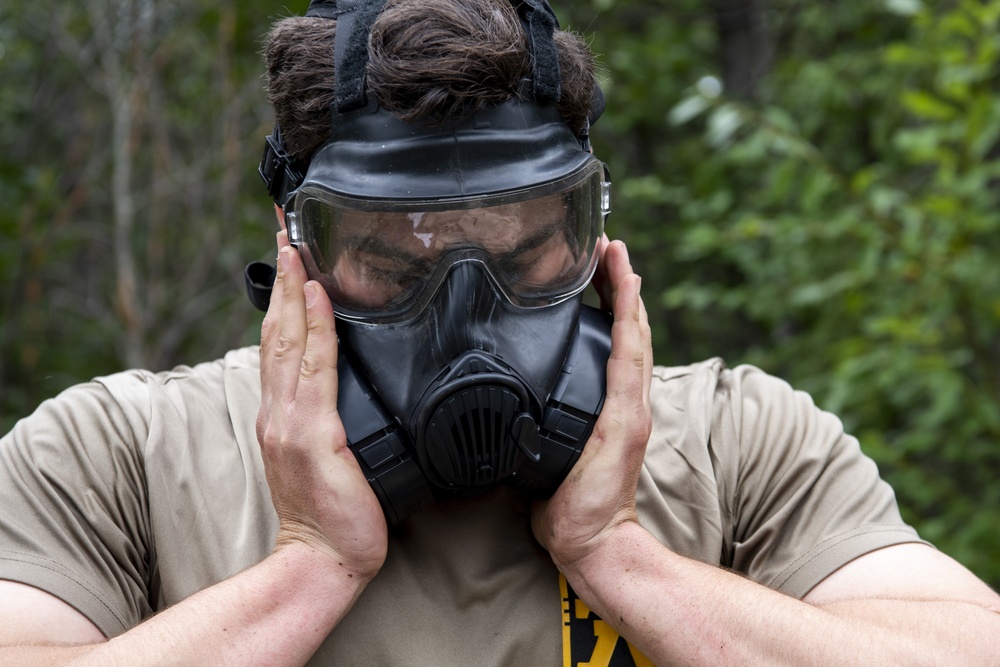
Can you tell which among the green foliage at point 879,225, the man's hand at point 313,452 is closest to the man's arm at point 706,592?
the man's hand at point 313,452

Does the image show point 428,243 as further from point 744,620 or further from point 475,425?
point 744,620

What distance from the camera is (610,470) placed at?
1853 millimetres

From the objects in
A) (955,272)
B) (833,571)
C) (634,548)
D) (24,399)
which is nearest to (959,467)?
(955,272)

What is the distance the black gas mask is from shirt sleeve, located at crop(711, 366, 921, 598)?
0.36 metres

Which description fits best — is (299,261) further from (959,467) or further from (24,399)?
(24,399)

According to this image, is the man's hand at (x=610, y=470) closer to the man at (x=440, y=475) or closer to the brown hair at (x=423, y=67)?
the man at (x=440, y=475)

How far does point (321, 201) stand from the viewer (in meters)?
1.90

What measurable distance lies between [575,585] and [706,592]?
24 centimetres

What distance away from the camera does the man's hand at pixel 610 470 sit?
71.9 inches

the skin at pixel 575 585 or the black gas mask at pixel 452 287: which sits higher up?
the black gas mask at pixel 452 287

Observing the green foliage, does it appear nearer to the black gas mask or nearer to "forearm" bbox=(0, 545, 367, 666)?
the black gas mask

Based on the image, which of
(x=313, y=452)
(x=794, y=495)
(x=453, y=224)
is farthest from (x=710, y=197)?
(x=313, y=452)

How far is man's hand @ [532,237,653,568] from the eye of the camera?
1826 mm

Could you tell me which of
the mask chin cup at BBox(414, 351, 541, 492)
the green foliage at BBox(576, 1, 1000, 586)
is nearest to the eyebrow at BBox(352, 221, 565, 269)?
the mask chin cup at BBox(414, 351, 541, 492)
